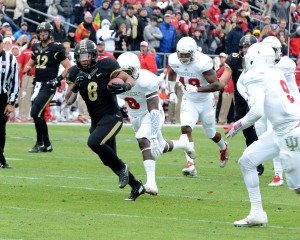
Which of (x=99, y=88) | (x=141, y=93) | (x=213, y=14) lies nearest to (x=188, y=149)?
(x=141, y=93)

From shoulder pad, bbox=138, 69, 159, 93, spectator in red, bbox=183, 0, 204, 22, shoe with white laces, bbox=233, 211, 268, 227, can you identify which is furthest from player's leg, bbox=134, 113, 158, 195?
spectator in red, bbox=183, 0, 204, 22

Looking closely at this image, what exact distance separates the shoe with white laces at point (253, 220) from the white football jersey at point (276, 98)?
2.40 feet

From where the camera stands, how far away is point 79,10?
2208 centimetres

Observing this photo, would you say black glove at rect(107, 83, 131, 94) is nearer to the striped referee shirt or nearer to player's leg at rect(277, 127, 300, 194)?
player's leg at rect(277, 127, 300, 194)

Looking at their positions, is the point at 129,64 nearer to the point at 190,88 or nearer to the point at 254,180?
the point at 190,88

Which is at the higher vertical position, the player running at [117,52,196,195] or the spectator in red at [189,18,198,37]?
the player running at [117,52,196,195]

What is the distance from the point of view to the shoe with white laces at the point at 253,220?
659 centimetres

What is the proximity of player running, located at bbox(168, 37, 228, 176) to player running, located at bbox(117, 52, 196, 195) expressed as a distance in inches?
49.4

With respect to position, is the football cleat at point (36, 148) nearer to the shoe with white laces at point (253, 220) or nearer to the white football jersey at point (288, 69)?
the white football jersey at point (288, 69)

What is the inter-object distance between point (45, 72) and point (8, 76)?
2392mm

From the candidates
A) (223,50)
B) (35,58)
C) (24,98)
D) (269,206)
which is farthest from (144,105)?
(223,50)

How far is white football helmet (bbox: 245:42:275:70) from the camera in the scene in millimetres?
6707

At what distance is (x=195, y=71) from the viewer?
10.5 metres

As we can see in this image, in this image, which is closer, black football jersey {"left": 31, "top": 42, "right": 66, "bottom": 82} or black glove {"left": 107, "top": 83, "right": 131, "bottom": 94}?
black glove {"left": 107, "top": 83, "right": 131, "bottom": 94}
